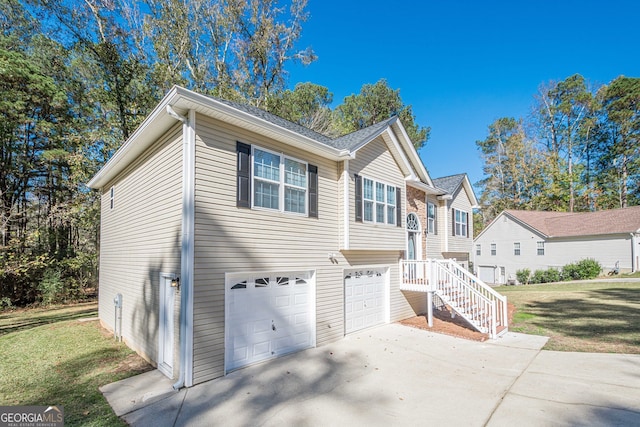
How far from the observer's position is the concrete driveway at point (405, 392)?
4352mm

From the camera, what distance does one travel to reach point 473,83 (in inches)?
837

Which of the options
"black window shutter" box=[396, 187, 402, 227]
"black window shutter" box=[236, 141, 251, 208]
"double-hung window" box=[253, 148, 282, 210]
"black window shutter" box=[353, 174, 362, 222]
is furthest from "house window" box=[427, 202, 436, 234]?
"black window shutter" box=[236, 141, 251, 208]

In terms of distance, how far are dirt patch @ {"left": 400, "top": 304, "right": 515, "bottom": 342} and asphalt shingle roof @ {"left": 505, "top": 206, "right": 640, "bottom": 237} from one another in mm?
17700

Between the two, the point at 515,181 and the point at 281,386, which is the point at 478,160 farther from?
the point at 281,386

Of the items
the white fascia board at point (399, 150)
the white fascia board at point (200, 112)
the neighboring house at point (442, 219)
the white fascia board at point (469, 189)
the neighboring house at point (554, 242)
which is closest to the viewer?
the white fascia board at point (200, 112)

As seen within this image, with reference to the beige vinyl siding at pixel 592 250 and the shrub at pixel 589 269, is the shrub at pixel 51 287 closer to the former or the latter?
the shrub at pixel 589 269

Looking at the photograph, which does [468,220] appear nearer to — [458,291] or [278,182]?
[458,291]

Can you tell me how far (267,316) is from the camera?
6.83m

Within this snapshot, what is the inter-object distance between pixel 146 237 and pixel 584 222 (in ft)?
102

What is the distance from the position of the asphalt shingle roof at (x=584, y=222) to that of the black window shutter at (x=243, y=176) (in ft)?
91.1

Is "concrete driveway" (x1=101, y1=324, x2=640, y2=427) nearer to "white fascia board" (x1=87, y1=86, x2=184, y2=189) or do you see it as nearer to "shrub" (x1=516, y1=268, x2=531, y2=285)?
"white fascia board" (x1=87, y1=86, x2=184, y2=189)

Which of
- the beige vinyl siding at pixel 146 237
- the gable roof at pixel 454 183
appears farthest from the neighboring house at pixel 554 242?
the beige vinyl siding at pixel 146 237

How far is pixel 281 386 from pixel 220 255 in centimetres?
261

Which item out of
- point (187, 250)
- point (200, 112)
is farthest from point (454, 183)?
point (187, 250)
